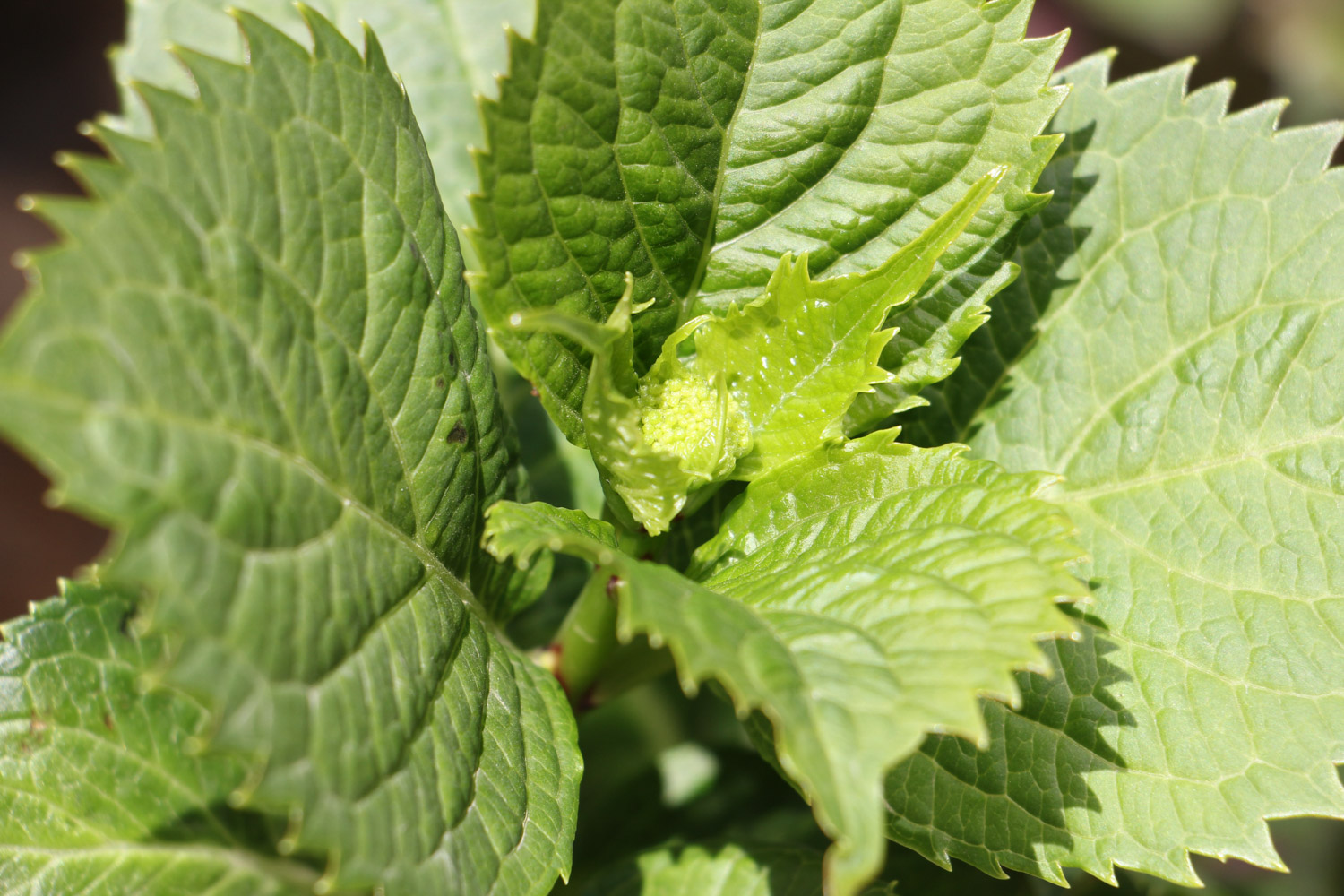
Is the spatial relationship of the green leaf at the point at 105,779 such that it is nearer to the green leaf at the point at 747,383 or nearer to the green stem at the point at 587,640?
the green stem at the point at 587,640

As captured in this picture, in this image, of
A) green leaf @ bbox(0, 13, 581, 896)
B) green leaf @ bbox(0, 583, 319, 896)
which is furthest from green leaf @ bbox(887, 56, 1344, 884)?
green leaf @ bbox(0, 583, 319, 896)

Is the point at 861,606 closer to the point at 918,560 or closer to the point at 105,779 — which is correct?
the point at 918,560

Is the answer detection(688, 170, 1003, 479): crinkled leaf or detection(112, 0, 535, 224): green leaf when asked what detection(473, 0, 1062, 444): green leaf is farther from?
detection(112, 0, 535, 224): green leaf

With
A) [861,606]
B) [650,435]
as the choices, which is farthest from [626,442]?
[861,606]

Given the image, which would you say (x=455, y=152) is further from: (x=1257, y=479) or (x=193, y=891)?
(x=1257, y=479)

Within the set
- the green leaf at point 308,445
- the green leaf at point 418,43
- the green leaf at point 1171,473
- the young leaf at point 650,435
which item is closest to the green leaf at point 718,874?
the green leaf at point 1171,473

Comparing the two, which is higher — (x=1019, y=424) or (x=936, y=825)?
(x=1019, y=424)

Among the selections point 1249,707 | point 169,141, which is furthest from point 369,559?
point 1249,707
